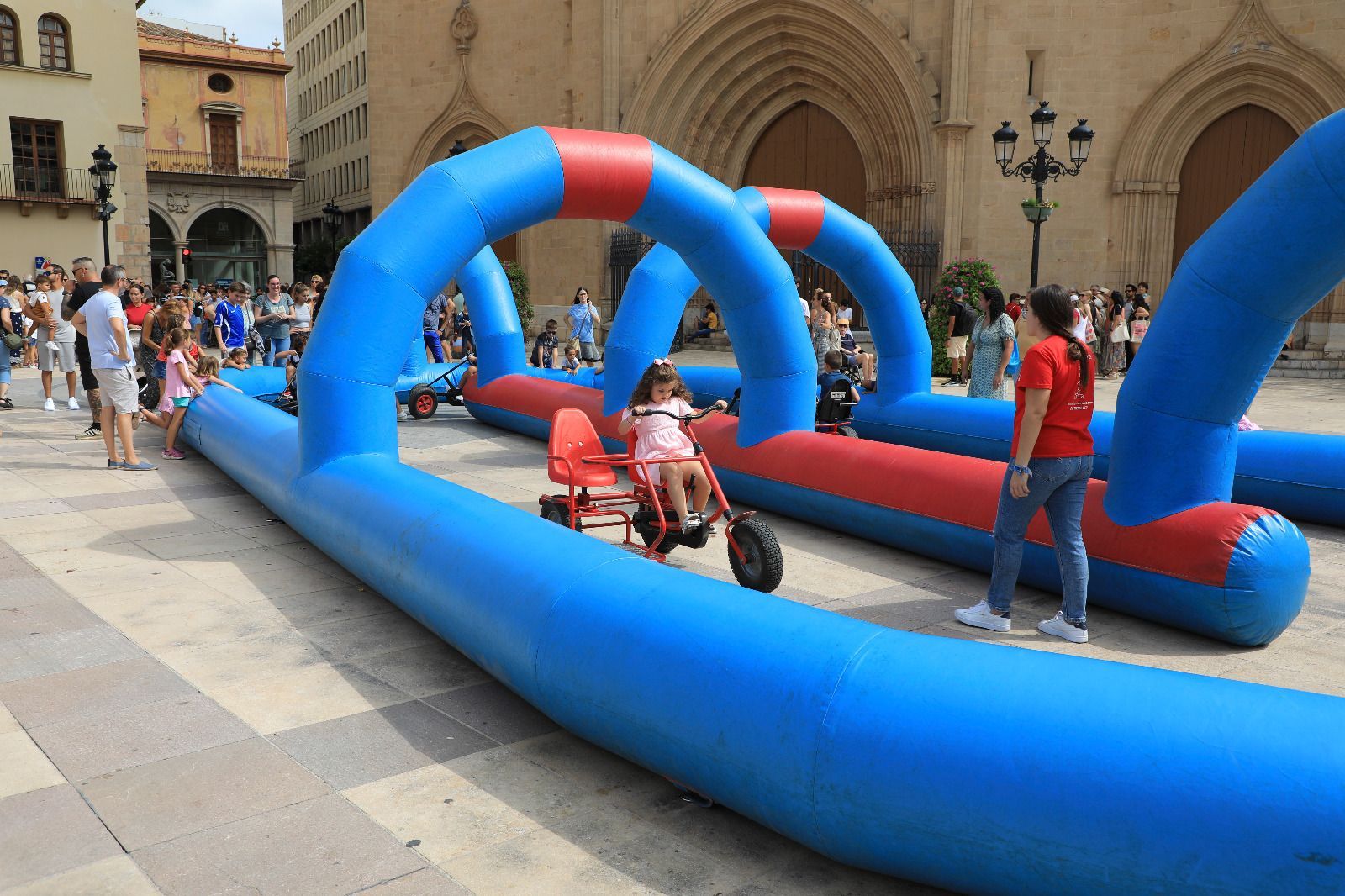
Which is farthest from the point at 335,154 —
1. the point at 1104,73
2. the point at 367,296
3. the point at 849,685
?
the point at 849,685

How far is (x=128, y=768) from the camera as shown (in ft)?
13.1

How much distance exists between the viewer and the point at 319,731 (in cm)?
436

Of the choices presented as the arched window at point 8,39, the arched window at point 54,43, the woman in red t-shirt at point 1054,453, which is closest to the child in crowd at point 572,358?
the woman in red t-shirt at point 1054,453

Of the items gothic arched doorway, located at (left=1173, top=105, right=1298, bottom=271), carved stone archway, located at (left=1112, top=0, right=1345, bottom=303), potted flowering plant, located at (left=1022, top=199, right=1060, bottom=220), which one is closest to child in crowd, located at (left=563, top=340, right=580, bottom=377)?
potted flowering plant, located at (left=1022, top=199, right=1060, bottom=220)

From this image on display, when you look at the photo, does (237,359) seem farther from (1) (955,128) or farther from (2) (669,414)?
(1) (955,128)

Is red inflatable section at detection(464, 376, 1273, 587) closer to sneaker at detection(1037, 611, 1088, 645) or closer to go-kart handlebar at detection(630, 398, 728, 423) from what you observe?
sneaker at detection(1037, 611, 1088, 645)

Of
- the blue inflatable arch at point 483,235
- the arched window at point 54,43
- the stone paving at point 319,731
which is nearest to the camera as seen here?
the stone paving at point 319,731

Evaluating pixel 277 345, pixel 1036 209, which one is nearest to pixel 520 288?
pixel 277 345

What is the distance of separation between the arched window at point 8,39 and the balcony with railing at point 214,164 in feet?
66.5

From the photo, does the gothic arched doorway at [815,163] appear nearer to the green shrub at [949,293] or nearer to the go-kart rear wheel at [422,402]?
the green shrub at [949,293]

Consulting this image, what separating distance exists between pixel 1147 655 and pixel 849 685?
9.20 ft

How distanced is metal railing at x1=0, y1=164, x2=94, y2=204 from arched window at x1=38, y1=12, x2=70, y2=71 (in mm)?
3041

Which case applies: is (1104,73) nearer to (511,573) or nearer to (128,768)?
(511,573)

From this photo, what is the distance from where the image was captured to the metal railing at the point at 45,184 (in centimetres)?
3189
